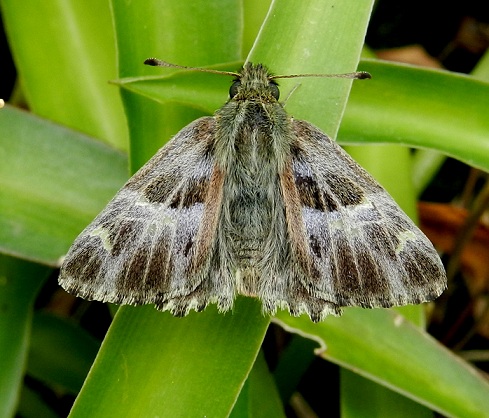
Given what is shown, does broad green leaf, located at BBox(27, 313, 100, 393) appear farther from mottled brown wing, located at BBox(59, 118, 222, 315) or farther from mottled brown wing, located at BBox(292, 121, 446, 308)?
mottled brown wing, located at BBox(292, 121, 446, 308)

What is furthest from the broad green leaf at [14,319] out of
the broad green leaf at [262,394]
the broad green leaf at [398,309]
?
the broad green leaf at [398,309]

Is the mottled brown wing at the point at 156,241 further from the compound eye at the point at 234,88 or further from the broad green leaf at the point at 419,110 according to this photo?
the broad green leaf at the point at 419,110

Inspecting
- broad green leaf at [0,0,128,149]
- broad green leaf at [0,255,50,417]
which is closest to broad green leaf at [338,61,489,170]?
broad green leaf at [0,0,128,149]

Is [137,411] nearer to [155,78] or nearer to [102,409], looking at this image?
[102,409]

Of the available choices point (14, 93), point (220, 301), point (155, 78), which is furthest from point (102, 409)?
point (14, 93)

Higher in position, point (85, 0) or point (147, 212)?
point (85, 0)

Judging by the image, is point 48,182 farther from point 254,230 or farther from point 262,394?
point 262,394
